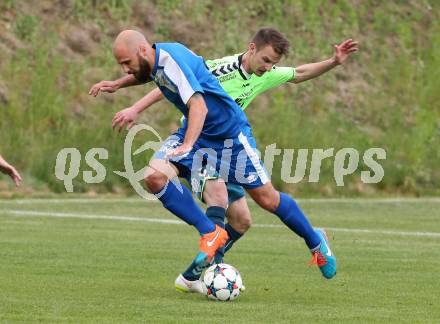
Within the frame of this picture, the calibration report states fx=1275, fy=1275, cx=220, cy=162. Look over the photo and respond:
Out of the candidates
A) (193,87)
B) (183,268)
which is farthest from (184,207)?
(183,268)

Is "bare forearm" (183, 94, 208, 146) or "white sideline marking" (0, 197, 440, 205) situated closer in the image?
"bare forearm" (183, 94, 208, 146)

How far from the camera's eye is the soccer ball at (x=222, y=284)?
9.01 metres

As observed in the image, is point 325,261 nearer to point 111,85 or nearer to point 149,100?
point 149,100

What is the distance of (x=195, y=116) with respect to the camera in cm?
879

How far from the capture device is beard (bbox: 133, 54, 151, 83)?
8852mm

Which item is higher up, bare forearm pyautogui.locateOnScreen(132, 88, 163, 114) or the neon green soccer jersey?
the neon green soccer jersey

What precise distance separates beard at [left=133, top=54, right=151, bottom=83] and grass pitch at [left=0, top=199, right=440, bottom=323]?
1549 mm

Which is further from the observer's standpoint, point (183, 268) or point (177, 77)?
point (183, 268)

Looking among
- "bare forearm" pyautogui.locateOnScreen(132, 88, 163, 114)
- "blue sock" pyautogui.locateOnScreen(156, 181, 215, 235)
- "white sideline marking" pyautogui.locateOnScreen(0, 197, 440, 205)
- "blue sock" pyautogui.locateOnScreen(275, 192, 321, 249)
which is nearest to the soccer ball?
"blue sock" pyautogui.locateOnScreen(156, 181, 215, 235)

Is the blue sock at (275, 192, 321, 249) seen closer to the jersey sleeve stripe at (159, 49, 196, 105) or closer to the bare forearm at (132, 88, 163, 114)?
the bare forearm at (132, 88, 163, 114)

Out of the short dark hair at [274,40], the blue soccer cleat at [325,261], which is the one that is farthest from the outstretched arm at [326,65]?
A: the blue soccer cleat at [325,261]

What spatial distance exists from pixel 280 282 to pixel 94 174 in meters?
14.5

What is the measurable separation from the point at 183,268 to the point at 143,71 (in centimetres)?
294

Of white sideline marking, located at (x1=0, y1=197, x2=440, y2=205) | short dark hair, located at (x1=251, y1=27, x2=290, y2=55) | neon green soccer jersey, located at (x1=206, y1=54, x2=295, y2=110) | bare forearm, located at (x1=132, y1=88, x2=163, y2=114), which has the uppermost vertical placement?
short dark hair, located at (x1=251, y1=27, x2=290, y2=55)
